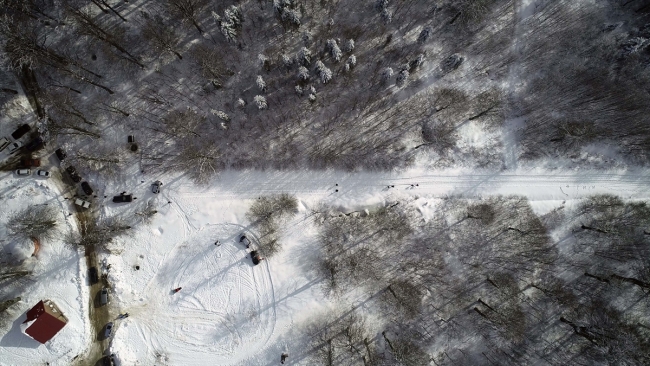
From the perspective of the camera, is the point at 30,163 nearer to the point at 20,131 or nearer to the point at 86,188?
the point at 20,131

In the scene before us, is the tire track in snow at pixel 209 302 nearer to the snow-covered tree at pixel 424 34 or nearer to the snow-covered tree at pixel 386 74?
the snow-covered tree at pixel 386 74

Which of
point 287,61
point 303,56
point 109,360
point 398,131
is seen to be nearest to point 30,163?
point 109,360

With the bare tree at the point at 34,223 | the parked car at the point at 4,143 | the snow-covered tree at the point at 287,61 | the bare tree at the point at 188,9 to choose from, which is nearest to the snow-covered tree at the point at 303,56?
the snow-covered tree at the point at 287,61

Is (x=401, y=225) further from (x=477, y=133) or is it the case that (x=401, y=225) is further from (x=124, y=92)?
(x=124, y=92)

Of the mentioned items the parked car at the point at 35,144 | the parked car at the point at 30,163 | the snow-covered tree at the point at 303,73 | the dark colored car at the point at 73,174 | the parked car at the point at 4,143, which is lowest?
the snow-covered tree at the point at 303,73

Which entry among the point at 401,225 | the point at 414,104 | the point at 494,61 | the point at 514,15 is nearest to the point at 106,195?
the point at 401,225
